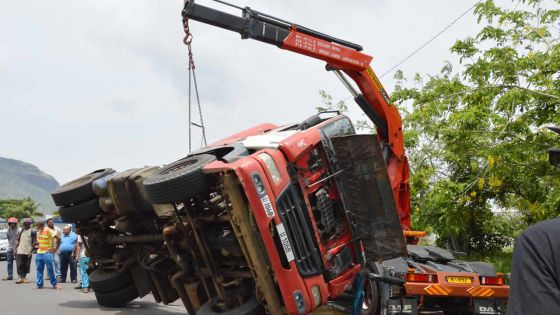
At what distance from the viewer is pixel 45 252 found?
1327 cm

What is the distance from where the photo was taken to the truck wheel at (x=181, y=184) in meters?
6.17

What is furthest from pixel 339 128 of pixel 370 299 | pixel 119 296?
pixel 119 296

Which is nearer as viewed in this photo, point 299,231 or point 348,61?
point 299,231

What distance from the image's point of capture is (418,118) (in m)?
14.5

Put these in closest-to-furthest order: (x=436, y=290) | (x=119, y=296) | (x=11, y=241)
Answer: (x=436, y=290), (x=119, y=296), (x=11, y=241)

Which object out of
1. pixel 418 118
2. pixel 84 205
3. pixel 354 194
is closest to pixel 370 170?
pixel 354 194

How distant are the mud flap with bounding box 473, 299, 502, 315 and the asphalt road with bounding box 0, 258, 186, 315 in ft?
15.2

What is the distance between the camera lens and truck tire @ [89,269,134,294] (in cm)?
945

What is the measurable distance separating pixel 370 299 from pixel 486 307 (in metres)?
1.36

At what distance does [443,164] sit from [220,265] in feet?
35.6

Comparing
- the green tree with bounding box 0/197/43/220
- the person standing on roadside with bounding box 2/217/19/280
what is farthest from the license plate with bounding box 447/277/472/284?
the green tree with bounding box 0/197/43/220

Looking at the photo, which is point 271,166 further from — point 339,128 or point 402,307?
point 402,307

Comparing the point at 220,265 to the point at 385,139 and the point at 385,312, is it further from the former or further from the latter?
the point at 385,139

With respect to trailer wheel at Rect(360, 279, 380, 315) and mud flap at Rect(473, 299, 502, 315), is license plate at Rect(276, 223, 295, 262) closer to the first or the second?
trailer wheel at Rect(360, 279, 380, 315)
